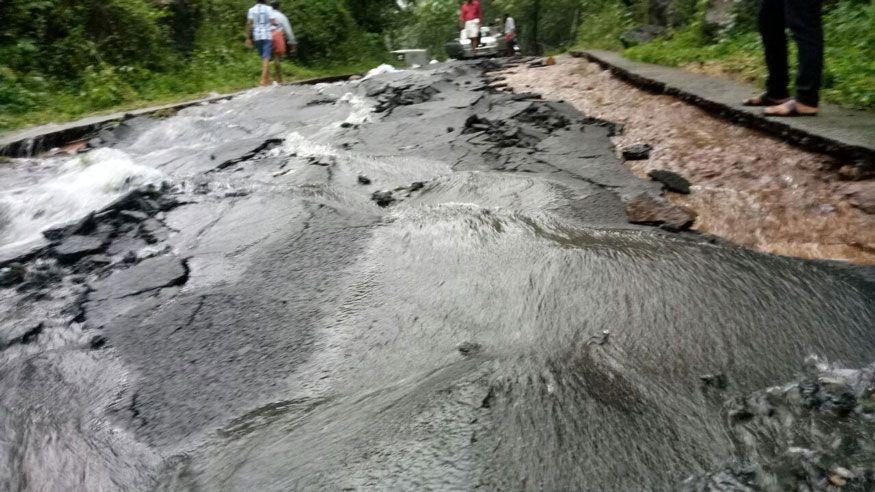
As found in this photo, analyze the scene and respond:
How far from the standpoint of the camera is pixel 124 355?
6.32 ft

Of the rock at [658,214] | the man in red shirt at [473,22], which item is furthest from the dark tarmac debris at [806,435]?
the man in red shirt at [473,22]

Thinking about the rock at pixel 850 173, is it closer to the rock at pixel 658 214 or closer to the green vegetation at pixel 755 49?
the rock at pixel 658 214

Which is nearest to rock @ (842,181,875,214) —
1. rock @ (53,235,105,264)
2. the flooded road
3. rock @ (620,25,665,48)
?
the flooded road

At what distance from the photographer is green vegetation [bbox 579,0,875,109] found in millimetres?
3480

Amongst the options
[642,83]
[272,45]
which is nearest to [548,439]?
[642,83]

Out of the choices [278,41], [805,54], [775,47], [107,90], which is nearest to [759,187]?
[805,54]

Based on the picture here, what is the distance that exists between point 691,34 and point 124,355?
7759 mm

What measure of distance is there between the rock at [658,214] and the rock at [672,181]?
196mm

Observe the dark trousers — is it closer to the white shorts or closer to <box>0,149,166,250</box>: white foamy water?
<box>0,149,166,250</box>: white foamy water

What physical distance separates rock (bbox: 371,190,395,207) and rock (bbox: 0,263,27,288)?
1.93 meters

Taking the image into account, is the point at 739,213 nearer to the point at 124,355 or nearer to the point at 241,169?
the point at 124,355

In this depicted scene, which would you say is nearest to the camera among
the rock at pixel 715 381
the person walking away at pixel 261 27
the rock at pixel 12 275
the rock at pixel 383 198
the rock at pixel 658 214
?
the rock at pixel 715 381

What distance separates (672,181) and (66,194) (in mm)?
4468

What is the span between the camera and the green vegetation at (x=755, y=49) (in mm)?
3480
